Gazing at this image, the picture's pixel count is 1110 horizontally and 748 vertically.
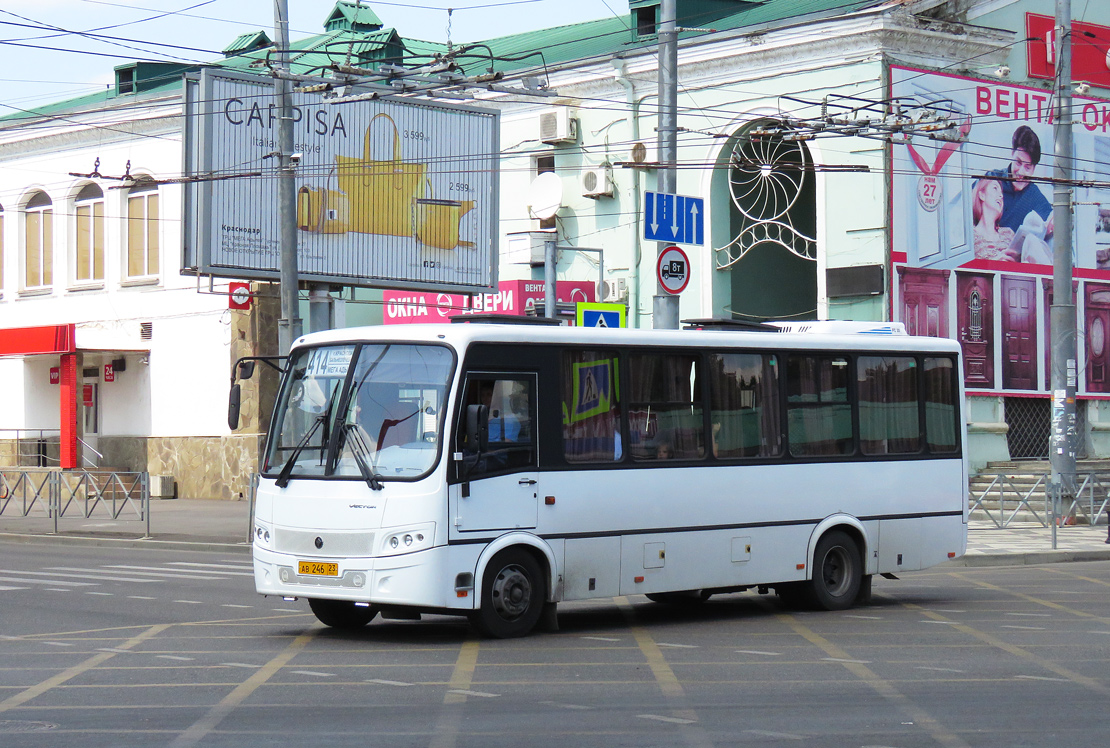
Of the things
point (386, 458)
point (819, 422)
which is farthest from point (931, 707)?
point (819, 422)

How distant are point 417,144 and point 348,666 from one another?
22.9 meters

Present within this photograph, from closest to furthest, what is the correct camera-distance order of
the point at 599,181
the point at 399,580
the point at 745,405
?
the point at 399,580 < the point at 745,405 < the point at 599,181

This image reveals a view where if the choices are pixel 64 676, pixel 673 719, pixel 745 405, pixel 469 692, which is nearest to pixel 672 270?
pixel 745 405

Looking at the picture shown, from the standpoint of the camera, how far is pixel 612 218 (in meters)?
34.3

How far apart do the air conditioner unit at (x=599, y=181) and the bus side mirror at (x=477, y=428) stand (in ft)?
71.8

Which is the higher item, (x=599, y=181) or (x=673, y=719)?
(x=599, y=181)

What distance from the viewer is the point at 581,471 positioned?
13.1m

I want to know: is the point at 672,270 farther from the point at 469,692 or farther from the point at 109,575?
the point at 469,692

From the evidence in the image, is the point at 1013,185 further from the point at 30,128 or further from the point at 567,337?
the point at 30,128

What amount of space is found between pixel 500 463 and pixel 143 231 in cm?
2866

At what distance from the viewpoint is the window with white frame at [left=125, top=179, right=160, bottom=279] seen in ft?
127

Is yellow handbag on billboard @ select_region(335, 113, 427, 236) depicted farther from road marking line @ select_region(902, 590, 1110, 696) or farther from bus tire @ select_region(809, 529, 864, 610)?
road marking line @ select_region(902, 590, 1110, 696)

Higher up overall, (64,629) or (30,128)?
(30,128)

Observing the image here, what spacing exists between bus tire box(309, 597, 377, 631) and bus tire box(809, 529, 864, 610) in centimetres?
451
